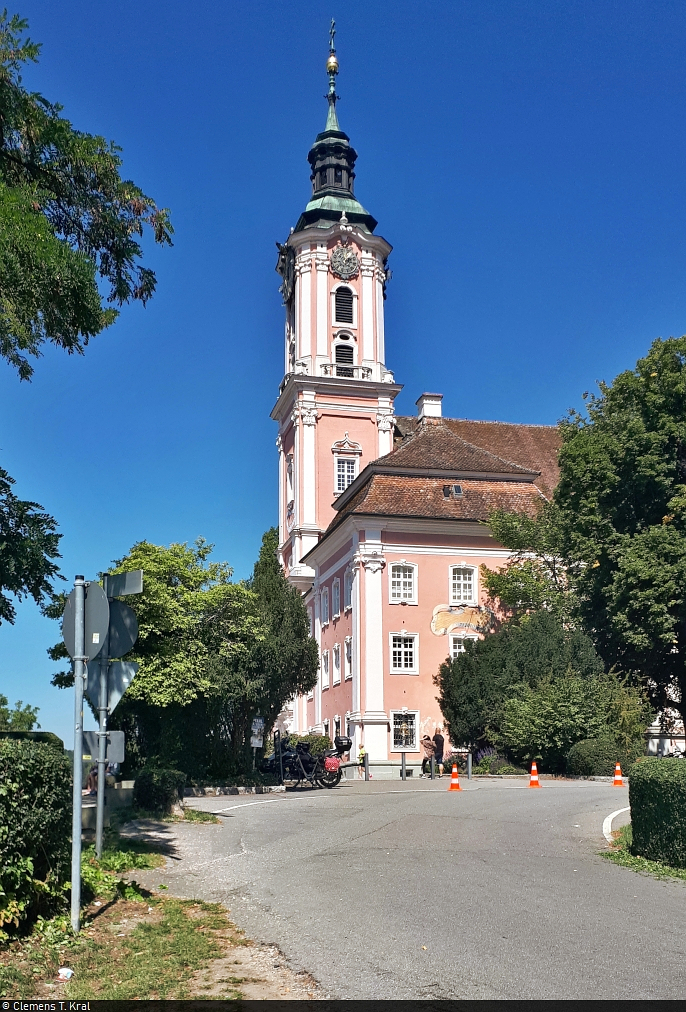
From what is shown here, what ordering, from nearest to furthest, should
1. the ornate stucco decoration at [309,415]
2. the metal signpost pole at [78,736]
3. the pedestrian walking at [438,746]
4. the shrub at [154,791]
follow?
the metal signpost pole at [78,736] → the shrub at [154,791] → the pedestrian walking at [438,746] → the ornate stucco decoration at [309,415]

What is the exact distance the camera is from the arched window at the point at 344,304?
6000cm

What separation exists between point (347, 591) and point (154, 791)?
97.2 ft

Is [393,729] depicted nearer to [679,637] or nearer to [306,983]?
[679,637]

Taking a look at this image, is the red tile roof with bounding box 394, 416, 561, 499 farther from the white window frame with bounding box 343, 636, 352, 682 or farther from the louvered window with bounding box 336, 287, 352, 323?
the white window frame with bounding box 343, 636, 352, 682

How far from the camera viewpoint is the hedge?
39.5 ft

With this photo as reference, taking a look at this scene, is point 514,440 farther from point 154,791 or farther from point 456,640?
point 154,791

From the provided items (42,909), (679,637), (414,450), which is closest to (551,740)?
(679,637)

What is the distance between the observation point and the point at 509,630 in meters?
40.4

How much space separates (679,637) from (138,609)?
21.6m

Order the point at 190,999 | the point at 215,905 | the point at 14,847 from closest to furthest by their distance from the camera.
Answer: the point at 190,999
the point at 14,847
the point at 215,905

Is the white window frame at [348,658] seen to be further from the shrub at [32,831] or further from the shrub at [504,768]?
the shrub at [32,831]

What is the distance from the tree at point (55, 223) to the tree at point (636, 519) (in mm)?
25441

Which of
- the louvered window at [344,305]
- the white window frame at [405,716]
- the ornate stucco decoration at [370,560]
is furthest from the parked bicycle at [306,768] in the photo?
the louvered window at [344,305]

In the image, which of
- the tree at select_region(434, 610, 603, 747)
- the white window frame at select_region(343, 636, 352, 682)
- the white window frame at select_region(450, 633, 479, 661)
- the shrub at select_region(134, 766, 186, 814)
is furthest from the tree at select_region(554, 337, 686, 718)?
the shrub at select_region(134, 766, 186, 814)
